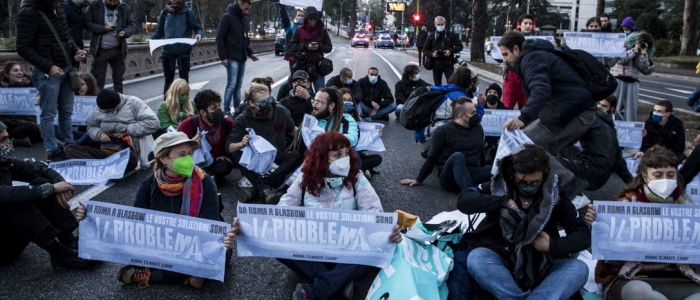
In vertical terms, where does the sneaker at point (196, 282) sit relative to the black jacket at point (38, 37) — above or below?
below

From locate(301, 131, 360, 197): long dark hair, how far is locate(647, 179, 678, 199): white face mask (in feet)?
6.65

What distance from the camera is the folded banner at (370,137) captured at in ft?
25.0

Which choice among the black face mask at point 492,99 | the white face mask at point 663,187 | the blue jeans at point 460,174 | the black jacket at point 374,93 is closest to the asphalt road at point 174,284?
the blue jeans at point 460,174

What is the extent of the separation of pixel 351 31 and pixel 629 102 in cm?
9634

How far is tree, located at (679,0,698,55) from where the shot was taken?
98.7ft

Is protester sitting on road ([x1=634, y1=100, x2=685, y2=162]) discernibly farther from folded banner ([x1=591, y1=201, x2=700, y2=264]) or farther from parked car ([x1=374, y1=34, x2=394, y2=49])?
parked car ([x1=374, y1=34, x2=394, y2=49])

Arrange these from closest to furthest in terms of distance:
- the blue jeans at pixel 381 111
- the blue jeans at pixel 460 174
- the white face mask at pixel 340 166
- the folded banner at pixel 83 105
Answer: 1. the white face mask at pixel 340 166
2. the blue jeans at pixel 460 174
3. the folded banner at pixel 83 105
4. the blue jeans at pixel 381 111

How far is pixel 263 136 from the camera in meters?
6.75

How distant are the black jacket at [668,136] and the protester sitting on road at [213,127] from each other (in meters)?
5.33

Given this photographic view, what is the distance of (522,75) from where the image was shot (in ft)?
18.6

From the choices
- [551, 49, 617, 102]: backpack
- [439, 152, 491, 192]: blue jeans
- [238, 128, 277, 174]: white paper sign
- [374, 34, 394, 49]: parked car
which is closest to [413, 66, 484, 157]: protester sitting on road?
[439, 152, 491, 192]: blue jeans

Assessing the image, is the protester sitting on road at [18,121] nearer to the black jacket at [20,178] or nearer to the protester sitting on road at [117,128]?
the protester sitting on road at [117,128]

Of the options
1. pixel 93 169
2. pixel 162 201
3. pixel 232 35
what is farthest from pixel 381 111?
pixel 162 201

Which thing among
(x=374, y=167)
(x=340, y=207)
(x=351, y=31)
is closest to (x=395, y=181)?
(x=374, y=167)
